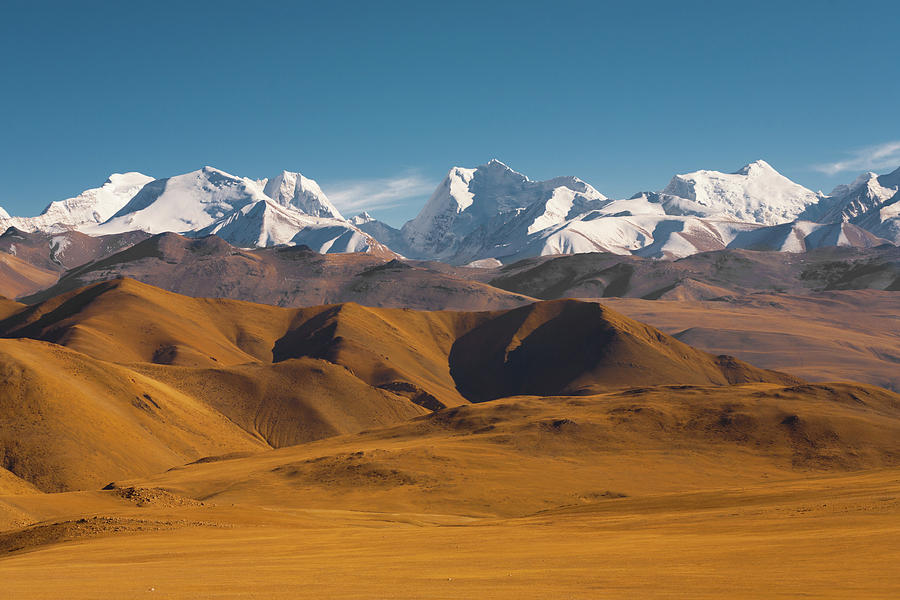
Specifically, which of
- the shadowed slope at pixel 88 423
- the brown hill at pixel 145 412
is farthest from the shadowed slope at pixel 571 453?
the brown hill at pixel 145 412

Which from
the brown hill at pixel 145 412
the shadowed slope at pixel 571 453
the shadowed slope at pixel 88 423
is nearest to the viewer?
the shadowed slope at pixel 571 453

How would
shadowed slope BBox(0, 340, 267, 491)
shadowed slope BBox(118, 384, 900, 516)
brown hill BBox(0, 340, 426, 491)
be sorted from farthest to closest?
brown hill BBox(0, 340, 426, 491) < shadowed slope BBox(0, 340, 267, 491) < shadowed slope BBox(118, 384, 900, 516)

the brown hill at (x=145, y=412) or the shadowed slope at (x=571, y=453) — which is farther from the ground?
the brown hill at (x=145, y=412)

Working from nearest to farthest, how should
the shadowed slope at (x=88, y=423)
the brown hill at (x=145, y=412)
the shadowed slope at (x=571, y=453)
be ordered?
the shadowed slope at (x=571, y=453), the shadowed slope at (x=88, y=423), the brown hill at (x=145, y=412)

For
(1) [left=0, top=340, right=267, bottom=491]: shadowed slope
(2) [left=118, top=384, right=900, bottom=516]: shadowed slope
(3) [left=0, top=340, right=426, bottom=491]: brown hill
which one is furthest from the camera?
(3) [left=0, top=340, right=426, bottom=491]: brown hill

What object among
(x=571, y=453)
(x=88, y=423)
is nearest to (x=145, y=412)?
(x=88, y=423)

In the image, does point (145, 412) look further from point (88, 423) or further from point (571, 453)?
point (571, 453)

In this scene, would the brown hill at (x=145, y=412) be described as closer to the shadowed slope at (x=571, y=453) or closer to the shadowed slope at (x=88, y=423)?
the shadowed slope at (x=88, y=423)

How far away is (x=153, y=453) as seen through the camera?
459 feet

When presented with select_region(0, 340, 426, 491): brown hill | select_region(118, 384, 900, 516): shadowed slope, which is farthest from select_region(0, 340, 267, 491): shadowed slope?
select_region(118, 384, 900, 516): shadowed slope

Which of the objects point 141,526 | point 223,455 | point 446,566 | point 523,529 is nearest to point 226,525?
point 141,526

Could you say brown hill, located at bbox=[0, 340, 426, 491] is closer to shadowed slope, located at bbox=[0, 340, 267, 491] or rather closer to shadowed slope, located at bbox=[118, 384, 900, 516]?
shadowed slope, located at bbox=[0, 340, 267, 491]

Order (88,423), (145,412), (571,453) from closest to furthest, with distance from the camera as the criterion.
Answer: (88,423), (571,453), (145,412)

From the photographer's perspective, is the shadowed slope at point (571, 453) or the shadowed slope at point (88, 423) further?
the shadowed slope at point (88, 423)
